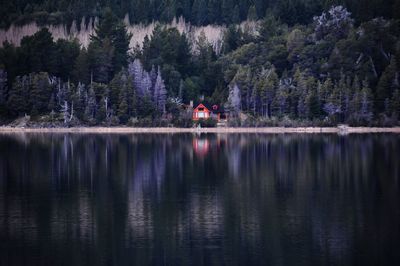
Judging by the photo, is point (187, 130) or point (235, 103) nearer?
point (187, 130)

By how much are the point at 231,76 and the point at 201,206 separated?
85.8 meters

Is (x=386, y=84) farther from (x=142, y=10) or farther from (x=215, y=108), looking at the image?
(x=142, y=10)

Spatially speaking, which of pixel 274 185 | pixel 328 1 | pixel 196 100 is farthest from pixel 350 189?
pixel 328 1

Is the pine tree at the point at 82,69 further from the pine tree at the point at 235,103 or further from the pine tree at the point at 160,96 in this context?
the pine tree at the point at 235,103

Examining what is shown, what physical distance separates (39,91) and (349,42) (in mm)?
48158

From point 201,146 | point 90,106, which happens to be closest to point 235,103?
point 90,106

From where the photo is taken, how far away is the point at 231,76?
128 m

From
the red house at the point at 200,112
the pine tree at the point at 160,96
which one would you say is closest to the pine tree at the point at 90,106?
the pine tree at the point at 160,96

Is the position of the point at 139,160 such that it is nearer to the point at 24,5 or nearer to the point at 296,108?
the point at 296,108

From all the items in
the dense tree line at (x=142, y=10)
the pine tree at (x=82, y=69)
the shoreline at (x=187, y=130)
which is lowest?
the shoreline at (x=187, y=130)

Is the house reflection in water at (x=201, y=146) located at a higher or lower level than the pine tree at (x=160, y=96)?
lower

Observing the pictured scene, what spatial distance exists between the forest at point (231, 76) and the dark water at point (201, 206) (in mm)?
34529

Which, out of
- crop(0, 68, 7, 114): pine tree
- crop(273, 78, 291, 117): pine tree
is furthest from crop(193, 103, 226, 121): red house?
crop(0, 68, 7, 114): pine tree

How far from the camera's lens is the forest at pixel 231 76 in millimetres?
111438
